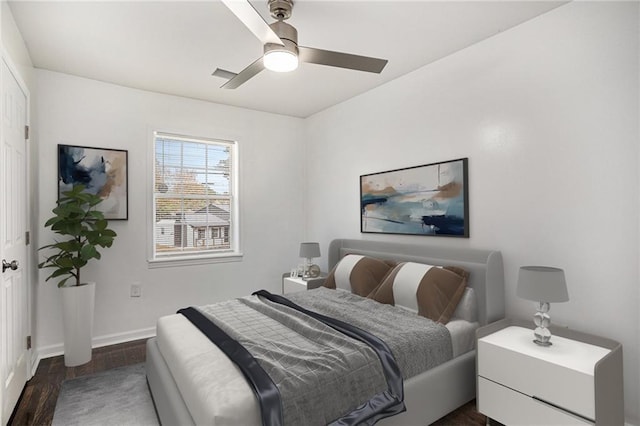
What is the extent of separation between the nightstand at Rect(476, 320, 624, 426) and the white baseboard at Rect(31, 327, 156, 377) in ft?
11.1

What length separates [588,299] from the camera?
2195mm

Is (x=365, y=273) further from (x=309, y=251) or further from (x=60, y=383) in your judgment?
(x=60, y=383)

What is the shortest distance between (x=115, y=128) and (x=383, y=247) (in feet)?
10.3

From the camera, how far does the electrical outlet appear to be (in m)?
3.69

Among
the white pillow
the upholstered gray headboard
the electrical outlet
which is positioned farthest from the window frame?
the white pillow

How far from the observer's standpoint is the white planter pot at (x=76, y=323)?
302 centimetres

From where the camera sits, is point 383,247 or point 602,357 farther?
point 383,247

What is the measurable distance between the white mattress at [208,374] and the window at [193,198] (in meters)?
1.78

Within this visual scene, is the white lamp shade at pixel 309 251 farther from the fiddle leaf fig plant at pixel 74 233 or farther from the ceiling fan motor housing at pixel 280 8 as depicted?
the ceiling fan motor housing at pixel 280 8

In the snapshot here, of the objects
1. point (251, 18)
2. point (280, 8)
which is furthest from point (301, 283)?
point (251, 18)

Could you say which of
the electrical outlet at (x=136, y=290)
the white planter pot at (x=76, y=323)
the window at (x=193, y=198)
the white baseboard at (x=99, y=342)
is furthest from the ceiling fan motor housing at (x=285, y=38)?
the white baseboard at (x=99, y=342)

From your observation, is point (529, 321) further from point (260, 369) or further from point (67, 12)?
point (67, 12)

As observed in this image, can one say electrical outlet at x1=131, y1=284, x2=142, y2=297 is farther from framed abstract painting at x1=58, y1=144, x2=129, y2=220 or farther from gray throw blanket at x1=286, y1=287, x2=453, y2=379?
gray throw blanket at x1=286, y1=287, x2=453, y2=379

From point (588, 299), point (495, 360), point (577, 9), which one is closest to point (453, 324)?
point (495, 360)
